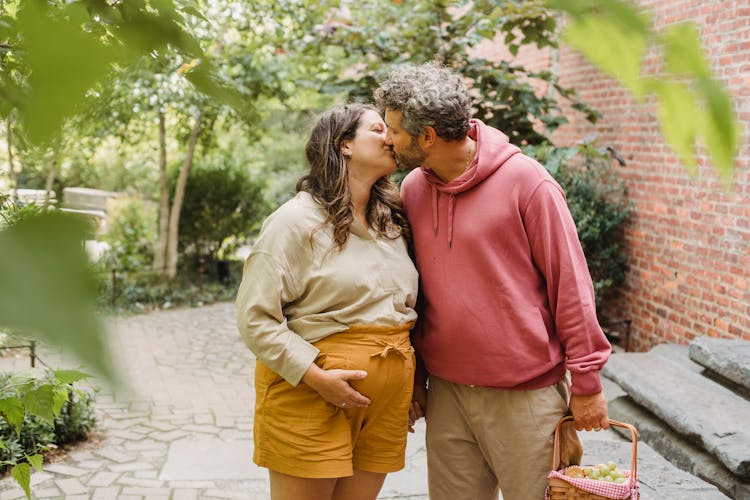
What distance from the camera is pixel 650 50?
45cm

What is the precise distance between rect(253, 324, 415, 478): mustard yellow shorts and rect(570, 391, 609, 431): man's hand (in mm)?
503

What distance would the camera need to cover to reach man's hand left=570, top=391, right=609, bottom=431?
2191 mm

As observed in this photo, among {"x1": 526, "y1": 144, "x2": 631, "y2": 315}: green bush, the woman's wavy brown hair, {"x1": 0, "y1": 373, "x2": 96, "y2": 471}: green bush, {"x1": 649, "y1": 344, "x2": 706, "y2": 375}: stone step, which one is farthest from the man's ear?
{"x1": 526, "y1": 144, "x2": 631, "y2": 315}: green bush

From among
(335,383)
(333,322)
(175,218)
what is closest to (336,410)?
(335,383)

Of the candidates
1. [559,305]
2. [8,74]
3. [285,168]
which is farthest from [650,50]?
[285,168]

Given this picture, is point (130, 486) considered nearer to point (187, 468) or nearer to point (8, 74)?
point (187, 468)

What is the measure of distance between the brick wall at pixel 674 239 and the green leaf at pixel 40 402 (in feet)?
11.7

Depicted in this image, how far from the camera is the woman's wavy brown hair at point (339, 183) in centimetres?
238

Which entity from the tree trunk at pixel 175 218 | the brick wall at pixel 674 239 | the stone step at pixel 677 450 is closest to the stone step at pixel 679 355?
the brick wall at pixel 674 239

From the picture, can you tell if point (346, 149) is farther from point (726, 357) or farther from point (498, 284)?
point (726, 357)

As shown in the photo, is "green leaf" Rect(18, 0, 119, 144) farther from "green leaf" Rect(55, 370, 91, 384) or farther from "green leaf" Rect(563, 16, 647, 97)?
"green leaf" Rect(563, 16, 647, 97)

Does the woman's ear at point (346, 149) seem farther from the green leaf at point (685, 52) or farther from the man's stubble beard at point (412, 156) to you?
the green leaf at point (685, 52)

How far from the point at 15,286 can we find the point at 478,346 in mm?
1996

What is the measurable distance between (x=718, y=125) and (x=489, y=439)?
6.46 feet
